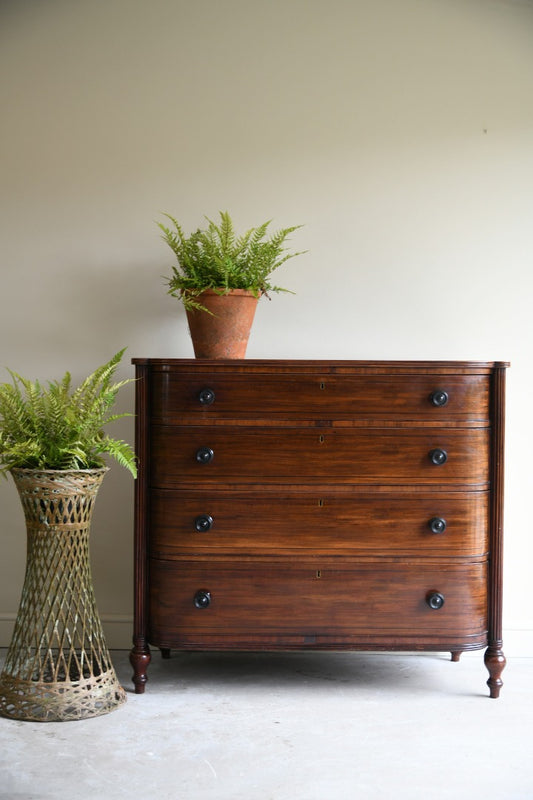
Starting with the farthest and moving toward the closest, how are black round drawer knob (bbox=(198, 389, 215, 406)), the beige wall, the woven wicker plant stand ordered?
the beige wall, black round drawer knob (bbox=(198, 389, 215, 406)), the woven wicker plant stand

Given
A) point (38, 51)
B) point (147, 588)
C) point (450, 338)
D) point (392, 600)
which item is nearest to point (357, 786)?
point (392, 600)

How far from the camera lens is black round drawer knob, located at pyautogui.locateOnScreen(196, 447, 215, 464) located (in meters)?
2.75

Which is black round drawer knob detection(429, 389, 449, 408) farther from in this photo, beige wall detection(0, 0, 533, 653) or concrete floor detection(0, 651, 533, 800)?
concrete floor detection(0, 651, 533, 800)

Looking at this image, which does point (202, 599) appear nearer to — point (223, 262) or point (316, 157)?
point (223, 262)

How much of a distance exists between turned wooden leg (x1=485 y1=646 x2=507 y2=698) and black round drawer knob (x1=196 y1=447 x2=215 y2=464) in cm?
114

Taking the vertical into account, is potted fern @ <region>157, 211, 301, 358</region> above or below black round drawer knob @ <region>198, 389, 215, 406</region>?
above

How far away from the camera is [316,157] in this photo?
3.31 meters

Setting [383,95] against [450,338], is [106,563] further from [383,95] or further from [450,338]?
[383,95]

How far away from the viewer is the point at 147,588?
282 cm

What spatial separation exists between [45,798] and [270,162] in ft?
7.74

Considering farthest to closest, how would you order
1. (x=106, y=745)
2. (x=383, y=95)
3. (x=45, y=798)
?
(x=383, y=95) → (x=106, y=745) → (x=45, y=798)

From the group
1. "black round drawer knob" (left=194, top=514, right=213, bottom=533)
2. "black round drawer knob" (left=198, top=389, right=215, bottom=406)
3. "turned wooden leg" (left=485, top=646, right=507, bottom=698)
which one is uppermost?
"black round drawer knob" (left=198, top=389, right=215, bottom=406)

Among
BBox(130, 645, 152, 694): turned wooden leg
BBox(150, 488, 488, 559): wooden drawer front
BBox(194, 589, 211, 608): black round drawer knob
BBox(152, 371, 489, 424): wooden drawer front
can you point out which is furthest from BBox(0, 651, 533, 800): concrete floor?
BBox(152, 371, 489, 424): wooden drawer front

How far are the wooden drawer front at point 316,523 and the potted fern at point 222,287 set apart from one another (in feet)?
1.75
